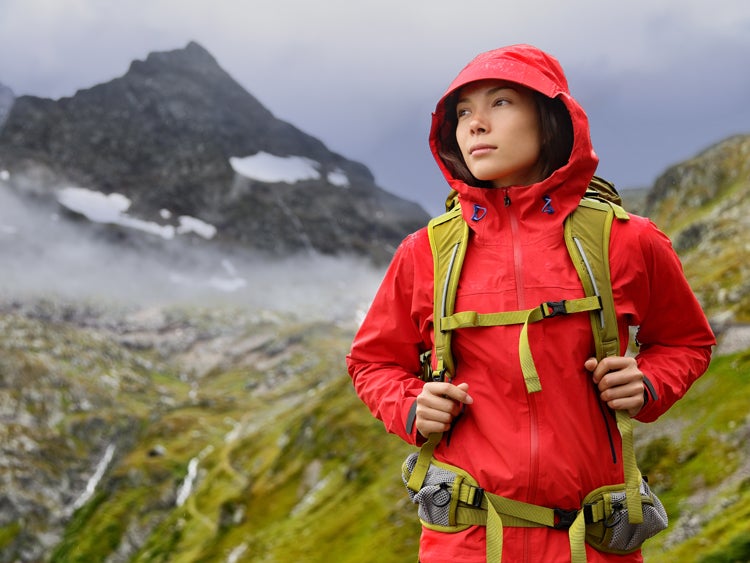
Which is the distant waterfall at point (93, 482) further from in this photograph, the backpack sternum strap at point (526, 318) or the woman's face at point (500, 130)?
the woman's face at point (500, 130)

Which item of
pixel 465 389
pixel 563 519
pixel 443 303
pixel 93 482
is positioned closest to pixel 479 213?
pixel 443 303

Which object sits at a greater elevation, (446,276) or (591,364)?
(446,276)

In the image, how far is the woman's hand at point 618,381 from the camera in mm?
5344

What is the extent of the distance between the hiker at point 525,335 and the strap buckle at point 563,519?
0.16ft

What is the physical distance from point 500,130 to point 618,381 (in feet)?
7.97

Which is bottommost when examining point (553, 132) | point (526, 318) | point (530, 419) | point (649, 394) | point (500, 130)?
point (530, 419)

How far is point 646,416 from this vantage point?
5.94 m

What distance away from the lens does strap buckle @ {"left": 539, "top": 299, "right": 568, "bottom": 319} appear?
5.39m

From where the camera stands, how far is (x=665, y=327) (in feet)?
20.2

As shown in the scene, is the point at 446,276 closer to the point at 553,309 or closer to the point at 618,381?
the point at 553,309

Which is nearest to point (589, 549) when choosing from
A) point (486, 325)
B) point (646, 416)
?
point (646, 416)

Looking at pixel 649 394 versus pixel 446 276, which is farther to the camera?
pixel 446 276

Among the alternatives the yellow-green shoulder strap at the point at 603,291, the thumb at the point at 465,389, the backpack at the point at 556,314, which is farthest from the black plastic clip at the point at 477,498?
the yellow-green shoulder strap at the point at 603,291

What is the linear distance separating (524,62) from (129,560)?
144m
